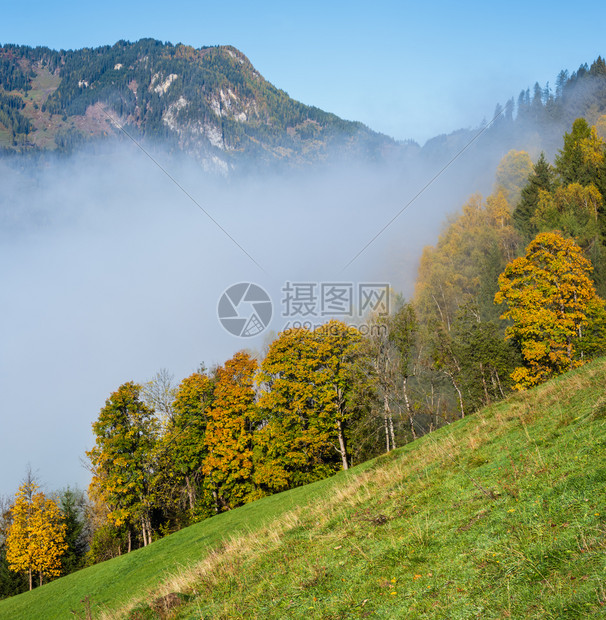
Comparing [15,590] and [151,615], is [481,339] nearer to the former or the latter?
[151,615]

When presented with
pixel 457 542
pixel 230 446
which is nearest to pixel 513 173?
pixel 230 446

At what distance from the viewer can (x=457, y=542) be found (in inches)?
262

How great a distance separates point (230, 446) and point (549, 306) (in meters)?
30.0

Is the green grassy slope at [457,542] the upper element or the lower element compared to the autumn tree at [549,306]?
lower

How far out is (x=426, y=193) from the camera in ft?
612

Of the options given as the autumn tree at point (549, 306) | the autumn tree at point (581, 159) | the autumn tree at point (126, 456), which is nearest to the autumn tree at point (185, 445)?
the autumn tree at point (126, 456)

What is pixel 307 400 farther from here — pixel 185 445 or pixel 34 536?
pixel 34 536

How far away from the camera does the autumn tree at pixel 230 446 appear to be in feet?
125

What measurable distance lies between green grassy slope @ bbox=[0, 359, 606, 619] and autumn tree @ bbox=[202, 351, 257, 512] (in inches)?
990

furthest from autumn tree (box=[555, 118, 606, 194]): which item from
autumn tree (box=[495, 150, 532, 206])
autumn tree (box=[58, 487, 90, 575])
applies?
autumn tree (box=[58, 487, 90, 575])

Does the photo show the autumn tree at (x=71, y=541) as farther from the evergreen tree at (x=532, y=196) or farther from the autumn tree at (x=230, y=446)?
the evergreen tree at (x=532, y=196)

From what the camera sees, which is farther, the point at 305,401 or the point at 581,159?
the point at 581,159

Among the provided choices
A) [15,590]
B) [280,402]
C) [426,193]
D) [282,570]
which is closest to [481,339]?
[280,402]

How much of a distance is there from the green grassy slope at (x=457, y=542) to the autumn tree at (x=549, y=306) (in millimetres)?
21038
